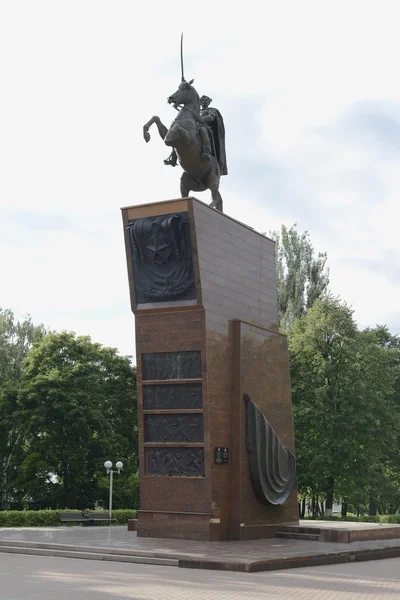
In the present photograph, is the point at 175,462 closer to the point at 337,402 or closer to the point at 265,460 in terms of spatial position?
the point at 265,460

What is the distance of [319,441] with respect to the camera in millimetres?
32781

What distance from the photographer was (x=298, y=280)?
3931 cm

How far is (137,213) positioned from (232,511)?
6300mm

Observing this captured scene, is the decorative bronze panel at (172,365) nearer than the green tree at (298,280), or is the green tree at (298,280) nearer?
the decorative bronze panel at (172,365)

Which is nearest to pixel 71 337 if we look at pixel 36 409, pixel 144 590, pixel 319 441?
pixel 36 409

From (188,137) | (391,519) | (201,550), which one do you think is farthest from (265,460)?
(391,519)

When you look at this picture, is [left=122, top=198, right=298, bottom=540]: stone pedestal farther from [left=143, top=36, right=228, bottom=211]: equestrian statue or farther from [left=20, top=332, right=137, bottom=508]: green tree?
[left=20, top=332, right=137, bottom=508]: green tree

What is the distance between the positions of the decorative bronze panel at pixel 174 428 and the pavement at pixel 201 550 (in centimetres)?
196

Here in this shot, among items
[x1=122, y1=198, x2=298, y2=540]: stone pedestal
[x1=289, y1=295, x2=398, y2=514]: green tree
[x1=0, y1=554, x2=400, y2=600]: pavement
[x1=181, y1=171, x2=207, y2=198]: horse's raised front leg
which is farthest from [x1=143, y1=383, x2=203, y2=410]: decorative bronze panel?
[x1=289, y1=295, x2=398, y2=514]: green tree

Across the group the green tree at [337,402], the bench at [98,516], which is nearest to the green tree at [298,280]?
the green tree at [337,402]

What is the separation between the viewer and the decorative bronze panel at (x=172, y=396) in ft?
54.7

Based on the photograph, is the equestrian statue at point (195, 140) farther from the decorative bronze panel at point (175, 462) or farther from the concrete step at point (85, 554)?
the concrete step at point (85, 554)

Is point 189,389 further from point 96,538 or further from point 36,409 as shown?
point 36,409

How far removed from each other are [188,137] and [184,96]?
0.93 meters
